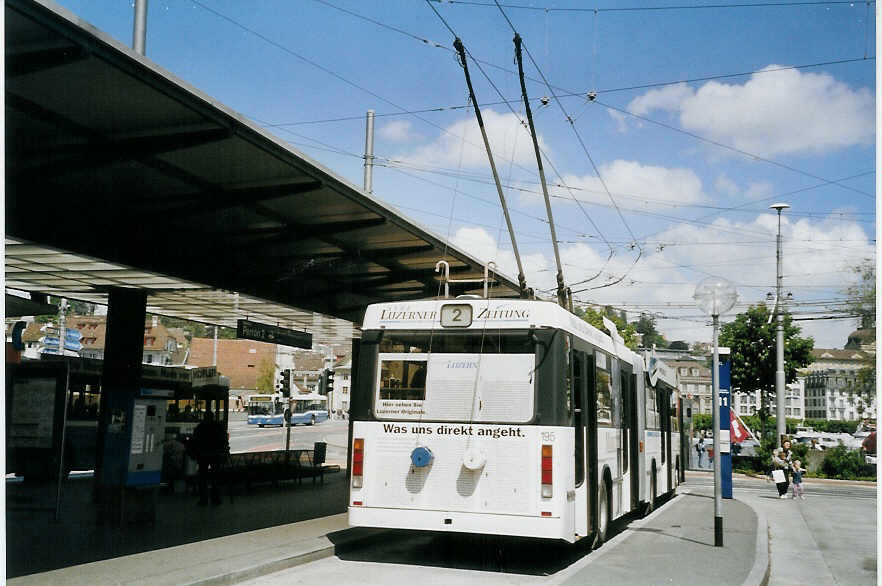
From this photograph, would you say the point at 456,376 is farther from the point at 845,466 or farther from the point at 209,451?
the point at 845,466

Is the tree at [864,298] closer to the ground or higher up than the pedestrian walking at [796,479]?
higher up

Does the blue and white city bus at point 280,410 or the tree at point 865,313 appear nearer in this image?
the tree at point 865,313

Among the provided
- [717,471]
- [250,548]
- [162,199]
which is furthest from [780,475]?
[162,199]

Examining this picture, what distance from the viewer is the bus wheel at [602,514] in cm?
1185

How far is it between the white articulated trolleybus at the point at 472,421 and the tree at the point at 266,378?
90.3m

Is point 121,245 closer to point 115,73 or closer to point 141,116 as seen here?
point 141,116

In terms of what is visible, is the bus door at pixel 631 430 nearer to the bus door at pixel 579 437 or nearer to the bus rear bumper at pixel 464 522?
the bus door at pixel 579 437

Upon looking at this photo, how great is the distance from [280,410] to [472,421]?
72.1 meters

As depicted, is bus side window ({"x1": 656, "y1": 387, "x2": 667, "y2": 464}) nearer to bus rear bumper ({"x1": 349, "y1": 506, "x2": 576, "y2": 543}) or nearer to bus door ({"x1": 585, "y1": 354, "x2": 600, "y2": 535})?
bus door ({"x1": 585, "y1": 354, "x2": 600, "y2": 535})

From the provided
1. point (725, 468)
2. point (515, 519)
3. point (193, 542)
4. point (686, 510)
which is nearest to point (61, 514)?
point (193, 542)

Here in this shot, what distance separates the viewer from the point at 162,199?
38.5 feet

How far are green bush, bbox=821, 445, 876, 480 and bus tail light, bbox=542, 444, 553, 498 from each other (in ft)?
94.3

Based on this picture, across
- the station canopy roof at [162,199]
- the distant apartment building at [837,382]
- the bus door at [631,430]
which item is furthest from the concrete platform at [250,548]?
the distant apartment building at [837,382]

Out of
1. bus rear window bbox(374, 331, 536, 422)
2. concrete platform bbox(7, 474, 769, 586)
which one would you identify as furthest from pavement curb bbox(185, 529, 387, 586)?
bus rear window bbox(374, 331, 536, 422)
